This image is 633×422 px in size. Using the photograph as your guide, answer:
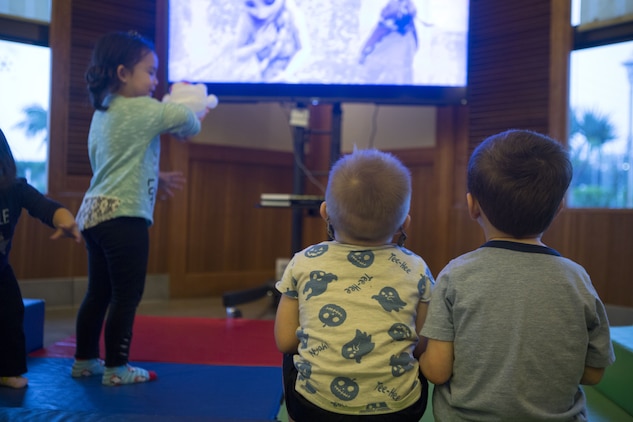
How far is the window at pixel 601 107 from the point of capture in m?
2.53

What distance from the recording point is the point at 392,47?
8.43 ft

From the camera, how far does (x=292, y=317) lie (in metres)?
1.00

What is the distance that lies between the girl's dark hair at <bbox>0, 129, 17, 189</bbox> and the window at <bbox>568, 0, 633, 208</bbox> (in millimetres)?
2343

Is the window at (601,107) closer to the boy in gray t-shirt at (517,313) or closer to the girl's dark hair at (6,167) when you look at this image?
the boy in gray t-shirt at (517,313)

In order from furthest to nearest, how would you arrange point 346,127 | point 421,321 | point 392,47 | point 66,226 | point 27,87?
point 346,127 < point 27,87 < point 392,47 < point 66,226 < point 421,321

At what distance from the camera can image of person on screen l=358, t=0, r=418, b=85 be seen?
8.42ft

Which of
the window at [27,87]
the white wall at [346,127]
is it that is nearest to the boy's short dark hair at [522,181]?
the white wall at [346,127]

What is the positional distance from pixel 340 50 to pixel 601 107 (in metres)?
1.26

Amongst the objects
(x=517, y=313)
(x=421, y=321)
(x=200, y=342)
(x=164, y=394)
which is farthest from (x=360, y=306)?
(x=200, y=342)

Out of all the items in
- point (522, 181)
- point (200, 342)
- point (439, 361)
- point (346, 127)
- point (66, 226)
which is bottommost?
point (200, 342)

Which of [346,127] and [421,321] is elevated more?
[346,127]

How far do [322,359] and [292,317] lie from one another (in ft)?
0.39

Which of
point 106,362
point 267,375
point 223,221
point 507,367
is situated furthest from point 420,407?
point 223,221

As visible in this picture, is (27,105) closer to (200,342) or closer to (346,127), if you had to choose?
(200,342)
